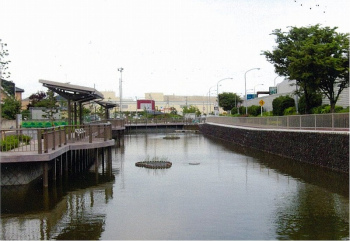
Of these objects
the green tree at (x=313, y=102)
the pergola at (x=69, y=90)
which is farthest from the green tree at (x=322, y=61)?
the pergola at (x=69, y=90)

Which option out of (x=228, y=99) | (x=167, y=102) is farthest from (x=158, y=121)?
(x=167, y=102)

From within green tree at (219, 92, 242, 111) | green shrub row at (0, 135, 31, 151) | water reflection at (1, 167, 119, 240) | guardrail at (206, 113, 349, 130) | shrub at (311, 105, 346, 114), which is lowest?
Answer: water reflection at (1, 167, 119, 240)

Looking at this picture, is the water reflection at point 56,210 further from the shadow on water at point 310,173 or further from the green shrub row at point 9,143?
the shadow on water at point 310,173

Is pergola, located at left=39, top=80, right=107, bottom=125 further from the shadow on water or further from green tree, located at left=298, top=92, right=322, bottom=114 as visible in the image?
green tree, located at left=298, top=92, right=322, bottom=114

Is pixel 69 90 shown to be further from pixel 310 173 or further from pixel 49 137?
pixel 310 173

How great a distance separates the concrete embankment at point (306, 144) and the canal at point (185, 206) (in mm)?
715

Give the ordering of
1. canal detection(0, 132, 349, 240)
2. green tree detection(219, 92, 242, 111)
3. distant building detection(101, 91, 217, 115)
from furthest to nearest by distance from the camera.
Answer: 1. distant building detection(101, 91, 217, 115)
2. green tree detection(219, 92, 242, 111)
3. canal detection(0, 132, 349, 240)

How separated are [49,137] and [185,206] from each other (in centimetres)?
620

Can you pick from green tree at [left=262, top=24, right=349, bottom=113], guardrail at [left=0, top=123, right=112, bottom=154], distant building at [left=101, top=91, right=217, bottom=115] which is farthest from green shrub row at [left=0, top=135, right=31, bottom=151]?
distant building at [left=101, top=91, right=217, bottom=115]

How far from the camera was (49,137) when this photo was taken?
17.2 m

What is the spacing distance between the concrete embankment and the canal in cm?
71

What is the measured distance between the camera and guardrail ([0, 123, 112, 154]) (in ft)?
55.0

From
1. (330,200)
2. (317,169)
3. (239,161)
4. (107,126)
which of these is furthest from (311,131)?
(107,126)

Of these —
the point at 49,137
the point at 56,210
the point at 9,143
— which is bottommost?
the point at 56,210
